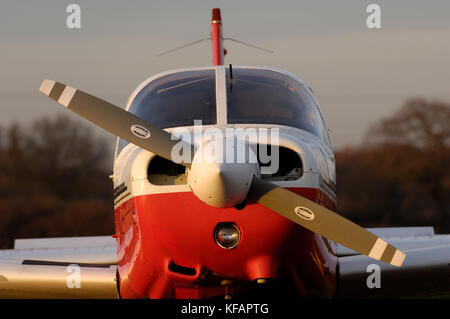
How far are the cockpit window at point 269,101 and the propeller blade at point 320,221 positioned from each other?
0.90 metres

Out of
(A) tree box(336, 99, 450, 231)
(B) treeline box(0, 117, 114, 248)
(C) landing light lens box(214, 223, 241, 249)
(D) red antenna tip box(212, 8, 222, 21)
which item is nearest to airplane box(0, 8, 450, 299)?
(C) landing light lens box(214, 223, 241, 249)

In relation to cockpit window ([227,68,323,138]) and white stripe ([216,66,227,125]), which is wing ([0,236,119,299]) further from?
cockpit window ([227,68,323,138])

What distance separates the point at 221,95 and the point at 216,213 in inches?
54.1

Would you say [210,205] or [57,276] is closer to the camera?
[210,205]

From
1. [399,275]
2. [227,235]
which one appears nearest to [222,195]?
[227,235]

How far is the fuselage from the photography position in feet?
15.2

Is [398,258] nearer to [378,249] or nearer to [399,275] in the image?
[378,249]

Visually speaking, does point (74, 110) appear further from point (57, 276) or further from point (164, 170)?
point (57, 276)

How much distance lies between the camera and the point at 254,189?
4547mm

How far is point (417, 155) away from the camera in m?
28.4

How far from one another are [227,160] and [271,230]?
77 cm

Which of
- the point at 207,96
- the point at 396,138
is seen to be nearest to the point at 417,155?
the point at 396,138

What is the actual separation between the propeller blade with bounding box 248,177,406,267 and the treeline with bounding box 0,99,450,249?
19361 millimetres

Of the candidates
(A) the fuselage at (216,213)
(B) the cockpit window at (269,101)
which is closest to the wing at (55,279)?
(A) the fuselage at (216,213)
